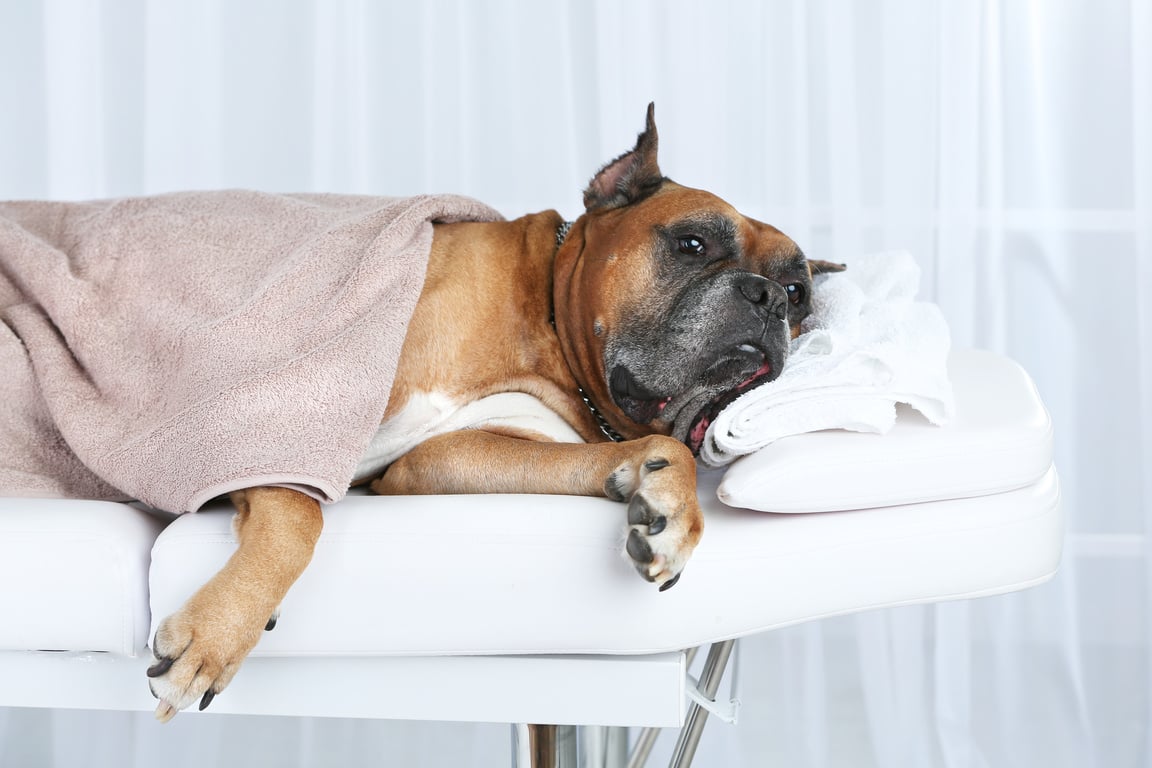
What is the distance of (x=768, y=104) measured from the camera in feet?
10.4

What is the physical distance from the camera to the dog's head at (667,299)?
1.92 meters

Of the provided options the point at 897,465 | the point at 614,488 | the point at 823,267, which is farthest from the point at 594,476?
the point at 823,267

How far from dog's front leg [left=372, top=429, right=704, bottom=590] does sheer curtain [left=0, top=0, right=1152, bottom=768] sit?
140 cm

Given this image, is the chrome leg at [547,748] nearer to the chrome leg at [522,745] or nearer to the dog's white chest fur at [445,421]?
the chrome leg at [522,745]

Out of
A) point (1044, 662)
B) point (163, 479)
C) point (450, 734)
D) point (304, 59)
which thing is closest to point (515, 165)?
point (304, 59)

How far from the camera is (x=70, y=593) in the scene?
5.26 feet

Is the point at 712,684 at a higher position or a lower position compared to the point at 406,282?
lower

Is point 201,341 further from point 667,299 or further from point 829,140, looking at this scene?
point 829,140

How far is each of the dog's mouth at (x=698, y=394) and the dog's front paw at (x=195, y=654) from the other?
0.77m

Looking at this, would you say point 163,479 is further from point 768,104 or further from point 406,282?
point 768,104

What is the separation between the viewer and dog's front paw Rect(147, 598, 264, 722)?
1.42m

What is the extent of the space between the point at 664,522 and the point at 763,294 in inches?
21.7

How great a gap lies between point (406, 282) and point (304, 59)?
158 cm

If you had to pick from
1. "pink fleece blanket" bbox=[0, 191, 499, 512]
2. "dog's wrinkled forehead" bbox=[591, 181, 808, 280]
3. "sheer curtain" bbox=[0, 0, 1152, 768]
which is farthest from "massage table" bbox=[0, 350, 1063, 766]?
"sheer curtain" bbox=[0, 0, 1152, 768]
